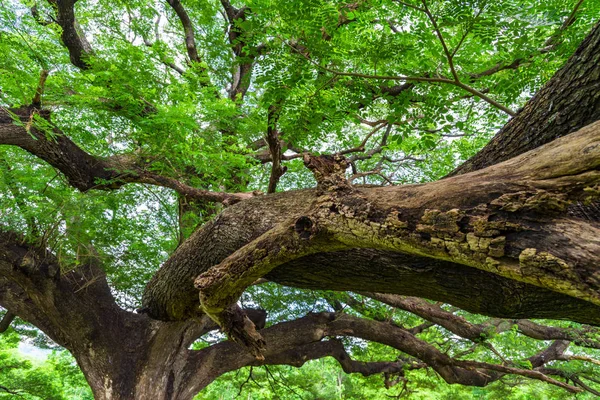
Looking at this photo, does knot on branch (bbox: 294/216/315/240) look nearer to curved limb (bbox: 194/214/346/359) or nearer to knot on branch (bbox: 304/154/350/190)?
curved limb (bbox: 194/214/346/359)

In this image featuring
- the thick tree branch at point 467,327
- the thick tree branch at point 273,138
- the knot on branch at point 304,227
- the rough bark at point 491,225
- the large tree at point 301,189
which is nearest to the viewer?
the rough bark at point 491,225

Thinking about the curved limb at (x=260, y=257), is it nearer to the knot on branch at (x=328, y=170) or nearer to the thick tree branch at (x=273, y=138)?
the knot on branch at (x=328, y=170)

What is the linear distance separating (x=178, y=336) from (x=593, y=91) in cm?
459

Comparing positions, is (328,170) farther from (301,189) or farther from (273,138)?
(273,138)

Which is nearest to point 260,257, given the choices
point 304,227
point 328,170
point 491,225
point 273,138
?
point 304,227

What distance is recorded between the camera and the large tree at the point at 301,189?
4.73 ft

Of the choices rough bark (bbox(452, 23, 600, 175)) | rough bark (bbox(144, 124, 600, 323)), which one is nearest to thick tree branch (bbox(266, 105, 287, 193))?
rough bark (bbox(144, 124, 600, 323))

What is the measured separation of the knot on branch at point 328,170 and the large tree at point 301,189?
0.04 ft

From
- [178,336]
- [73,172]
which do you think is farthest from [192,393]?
[73,172]

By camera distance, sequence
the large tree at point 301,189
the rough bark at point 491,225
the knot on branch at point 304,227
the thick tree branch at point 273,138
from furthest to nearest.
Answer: the thick tree branch at point 273,138
the knot on branch at point 304,227
the large tree at point 301,189
the rough bark at point 491,225

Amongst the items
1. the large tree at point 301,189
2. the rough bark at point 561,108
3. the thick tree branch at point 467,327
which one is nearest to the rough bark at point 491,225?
the large tree at point 301,189

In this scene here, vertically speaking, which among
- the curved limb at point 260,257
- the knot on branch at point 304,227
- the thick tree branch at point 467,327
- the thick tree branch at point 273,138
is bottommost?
the curved limb at point 260,257

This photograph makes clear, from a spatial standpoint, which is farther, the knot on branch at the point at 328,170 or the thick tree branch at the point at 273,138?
the thick tree branch at the point at 273,138

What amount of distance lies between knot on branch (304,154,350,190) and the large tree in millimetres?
11
